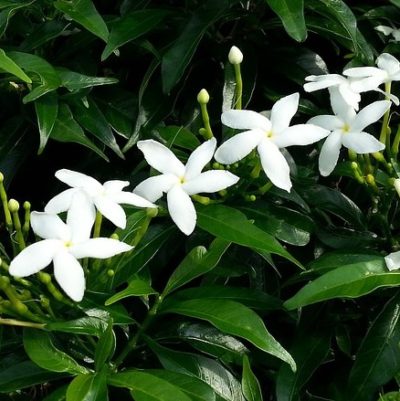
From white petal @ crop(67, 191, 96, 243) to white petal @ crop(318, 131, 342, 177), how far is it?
0.39 meters

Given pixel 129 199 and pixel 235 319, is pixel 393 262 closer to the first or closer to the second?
pixel 235 319

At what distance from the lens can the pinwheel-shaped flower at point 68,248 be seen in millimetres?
1004

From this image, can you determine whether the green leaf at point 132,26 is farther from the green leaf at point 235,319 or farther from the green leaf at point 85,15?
the green leaf at point 235,319

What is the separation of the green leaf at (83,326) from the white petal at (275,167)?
0.31m

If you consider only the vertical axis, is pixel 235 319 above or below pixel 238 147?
below

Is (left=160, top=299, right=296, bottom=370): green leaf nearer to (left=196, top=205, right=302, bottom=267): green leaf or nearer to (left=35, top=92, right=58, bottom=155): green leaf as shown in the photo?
(left=196, top=205, right=302, bottom=267): green leaf

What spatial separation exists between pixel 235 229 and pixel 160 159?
149mm

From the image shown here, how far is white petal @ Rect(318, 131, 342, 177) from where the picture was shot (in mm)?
1261

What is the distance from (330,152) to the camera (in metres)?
1.27

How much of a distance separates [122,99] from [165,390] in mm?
629

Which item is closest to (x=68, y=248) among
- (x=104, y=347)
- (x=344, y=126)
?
(x=104, y=347)

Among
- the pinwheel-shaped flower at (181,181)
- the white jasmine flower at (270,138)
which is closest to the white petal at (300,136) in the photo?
the white jasmine flower at (270,138)

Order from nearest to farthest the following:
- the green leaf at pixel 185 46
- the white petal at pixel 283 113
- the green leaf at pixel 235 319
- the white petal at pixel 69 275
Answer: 1. the white petal at pixel 69 275
2. the green leaf at pixel 235 319
3. the white petal at pixel 283 113
4. the green leaf at pixel 185 46

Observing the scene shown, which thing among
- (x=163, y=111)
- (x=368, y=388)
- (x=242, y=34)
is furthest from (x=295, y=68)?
(x=368, y=388)
